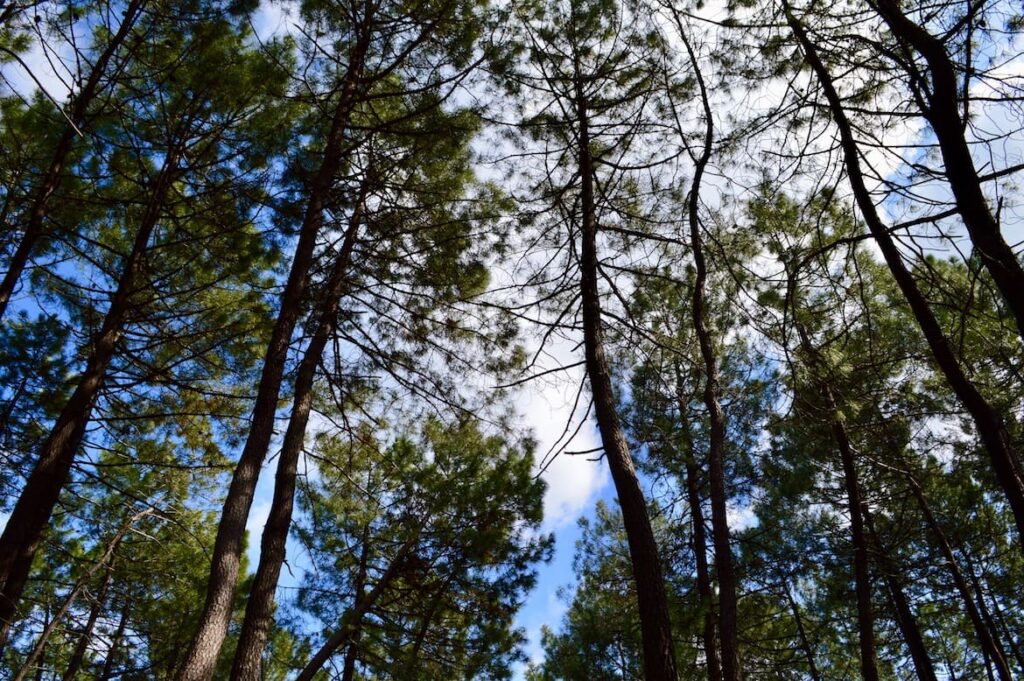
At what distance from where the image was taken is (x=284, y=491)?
5359 mm

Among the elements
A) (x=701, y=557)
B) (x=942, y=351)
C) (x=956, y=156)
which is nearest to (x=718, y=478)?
(x=942, y=351)

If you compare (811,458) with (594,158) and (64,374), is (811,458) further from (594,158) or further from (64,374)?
(64,374)

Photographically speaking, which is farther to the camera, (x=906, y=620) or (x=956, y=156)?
(x=906, y=620)

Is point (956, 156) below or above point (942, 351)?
above

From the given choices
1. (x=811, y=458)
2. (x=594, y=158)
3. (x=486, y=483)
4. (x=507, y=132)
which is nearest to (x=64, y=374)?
(x=486, y=483)

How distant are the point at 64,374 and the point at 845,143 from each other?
286 inches

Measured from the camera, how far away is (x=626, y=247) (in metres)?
6.26

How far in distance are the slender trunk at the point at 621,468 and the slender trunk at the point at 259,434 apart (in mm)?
2322

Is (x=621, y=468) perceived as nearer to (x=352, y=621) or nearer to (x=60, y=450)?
(x=352, y=621)

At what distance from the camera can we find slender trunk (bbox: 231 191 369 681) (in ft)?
14.6

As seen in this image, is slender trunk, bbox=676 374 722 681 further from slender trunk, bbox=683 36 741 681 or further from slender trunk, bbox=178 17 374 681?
slender trunk, bbox=178 17 374 681

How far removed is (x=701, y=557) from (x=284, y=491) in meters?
6.43

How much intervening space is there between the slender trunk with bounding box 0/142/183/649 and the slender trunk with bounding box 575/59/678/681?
381 centimetres

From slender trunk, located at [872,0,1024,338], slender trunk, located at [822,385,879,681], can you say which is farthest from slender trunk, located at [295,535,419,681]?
slender trunk, located at [872,0,1024,338]
